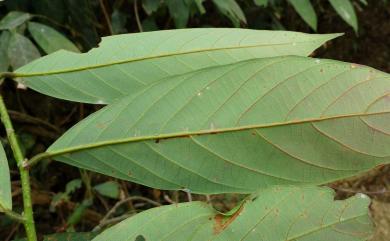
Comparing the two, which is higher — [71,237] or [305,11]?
[305,11]

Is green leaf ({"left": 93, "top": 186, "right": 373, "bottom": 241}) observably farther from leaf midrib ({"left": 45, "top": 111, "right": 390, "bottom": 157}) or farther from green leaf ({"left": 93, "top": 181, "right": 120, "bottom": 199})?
green leaf ({"left": 93, "top": 181, "right": 120, "bottom": 199})

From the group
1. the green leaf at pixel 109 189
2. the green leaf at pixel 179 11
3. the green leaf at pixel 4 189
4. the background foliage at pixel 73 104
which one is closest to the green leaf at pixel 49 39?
the background foliage at pixel 73 104

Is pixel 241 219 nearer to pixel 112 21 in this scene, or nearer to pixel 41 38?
pixel 41 38

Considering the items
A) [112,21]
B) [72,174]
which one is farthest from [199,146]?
[72,174]

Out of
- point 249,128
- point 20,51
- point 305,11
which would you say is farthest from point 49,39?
point 249,128

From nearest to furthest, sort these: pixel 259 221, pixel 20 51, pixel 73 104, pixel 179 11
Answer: pixel 259 221 → pixel 20 51 → pixel 179 11 → pixel 73 104

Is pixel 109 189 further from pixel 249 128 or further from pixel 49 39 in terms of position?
pixel 249 128
